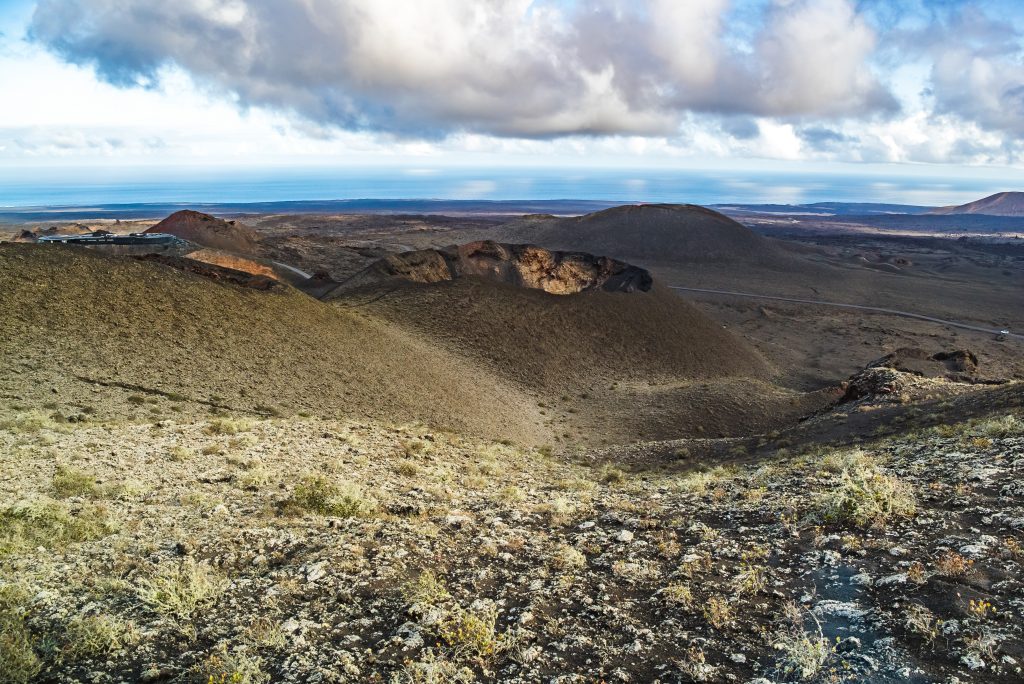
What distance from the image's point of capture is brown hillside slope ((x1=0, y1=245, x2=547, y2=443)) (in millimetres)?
15867

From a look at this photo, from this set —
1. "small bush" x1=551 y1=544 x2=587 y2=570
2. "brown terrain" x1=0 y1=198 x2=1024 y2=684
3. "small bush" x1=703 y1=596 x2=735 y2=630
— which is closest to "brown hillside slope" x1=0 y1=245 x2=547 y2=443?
"brown terrain" x1=0 y1=198 x2=1024 y2=684

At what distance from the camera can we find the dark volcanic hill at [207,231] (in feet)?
197

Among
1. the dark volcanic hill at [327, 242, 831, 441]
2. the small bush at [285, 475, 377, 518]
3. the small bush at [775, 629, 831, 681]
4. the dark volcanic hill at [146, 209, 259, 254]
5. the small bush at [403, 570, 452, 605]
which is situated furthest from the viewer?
the dark volcanic hill at [146, 209, 259, 254]

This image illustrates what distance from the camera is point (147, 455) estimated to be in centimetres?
1062

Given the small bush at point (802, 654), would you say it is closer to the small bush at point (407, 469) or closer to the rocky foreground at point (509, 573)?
the rocky foreground at point (509, 573)

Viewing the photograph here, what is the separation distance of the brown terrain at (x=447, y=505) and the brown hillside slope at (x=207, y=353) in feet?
0.40

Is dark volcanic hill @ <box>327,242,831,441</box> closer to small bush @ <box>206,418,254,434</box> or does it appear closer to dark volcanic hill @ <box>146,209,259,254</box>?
small bush @ <box>206,418,254,434</box>

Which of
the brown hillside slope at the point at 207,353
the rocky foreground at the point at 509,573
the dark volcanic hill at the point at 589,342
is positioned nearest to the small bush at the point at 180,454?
the rocky foreground at the point at 509,573

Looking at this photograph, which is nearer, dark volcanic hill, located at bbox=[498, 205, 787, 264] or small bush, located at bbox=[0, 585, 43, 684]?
small bush, located at bbox=[0, 585, 43, 684]

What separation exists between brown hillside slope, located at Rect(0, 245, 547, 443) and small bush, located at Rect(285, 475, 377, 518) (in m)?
7.33

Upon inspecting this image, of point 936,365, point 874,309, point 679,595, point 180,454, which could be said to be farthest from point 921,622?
point 874,309

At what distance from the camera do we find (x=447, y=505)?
9195 millimetres

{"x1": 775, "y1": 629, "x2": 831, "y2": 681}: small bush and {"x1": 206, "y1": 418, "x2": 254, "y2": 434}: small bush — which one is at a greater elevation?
{"x1": 775, "y1": 629, "x2": 831, "y2": 681}: small bush

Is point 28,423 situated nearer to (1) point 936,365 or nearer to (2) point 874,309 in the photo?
(1) point 936,365
